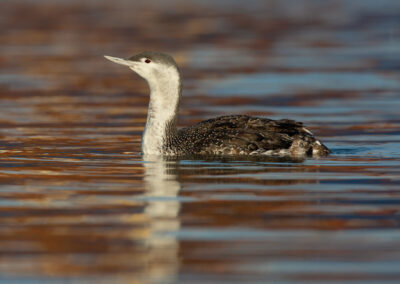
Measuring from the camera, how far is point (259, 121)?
A: 13594mm

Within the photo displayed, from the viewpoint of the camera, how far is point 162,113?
45.2 ft

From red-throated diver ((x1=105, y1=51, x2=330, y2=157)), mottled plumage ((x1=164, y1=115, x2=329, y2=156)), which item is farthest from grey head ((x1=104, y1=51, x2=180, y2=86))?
mottled plumage ((x1=164, y1=115, x2=329, y2=156))

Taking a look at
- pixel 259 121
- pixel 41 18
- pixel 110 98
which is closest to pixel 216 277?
pixel 259 121

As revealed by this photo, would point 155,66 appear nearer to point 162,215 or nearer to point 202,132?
point 202,132

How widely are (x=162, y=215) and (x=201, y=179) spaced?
2.18 meters

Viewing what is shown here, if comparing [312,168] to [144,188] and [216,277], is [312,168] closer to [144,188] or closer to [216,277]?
[144,188]

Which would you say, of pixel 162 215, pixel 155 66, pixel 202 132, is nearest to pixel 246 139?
pixel 202 132

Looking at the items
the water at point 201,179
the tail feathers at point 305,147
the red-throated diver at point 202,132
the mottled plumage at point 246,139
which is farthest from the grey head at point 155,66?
the tail feathers at point 305,147

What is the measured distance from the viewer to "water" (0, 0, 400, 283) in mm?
7711

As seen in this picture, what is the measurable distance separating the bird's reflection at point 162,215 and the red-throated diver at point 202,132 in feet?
1.46

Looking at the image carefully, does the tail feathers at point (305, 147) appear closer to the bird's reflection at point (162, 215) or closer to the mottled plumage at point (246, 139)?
the mottled plumage at point (246, 139)

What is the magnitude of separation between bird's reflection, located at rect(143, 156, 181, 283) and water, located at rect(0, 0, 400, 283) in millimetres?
22

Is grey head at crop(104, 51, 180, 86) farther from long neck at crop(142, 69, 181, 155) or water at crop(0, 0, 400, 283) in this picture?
water at crop(0, 0, 400, 283)

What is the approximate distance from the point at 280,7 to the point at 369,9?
4.68 m
